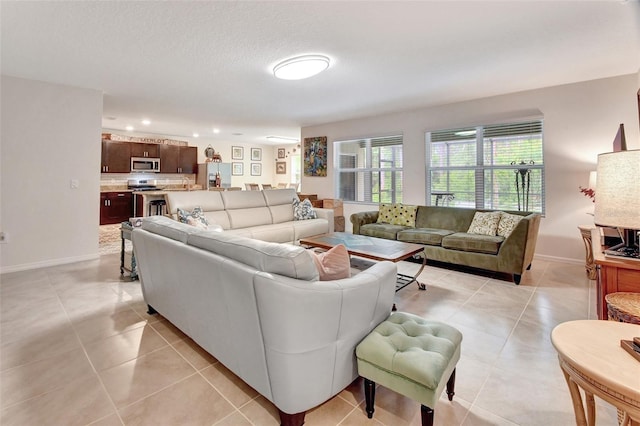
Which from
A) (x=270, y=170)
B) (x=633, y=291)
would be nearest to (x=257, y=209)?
(x=633, y=291)

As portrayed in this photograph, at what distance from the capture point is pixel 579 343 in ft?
3.49

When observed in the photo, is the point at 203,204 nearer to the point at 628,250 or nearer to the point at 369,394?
the point at 369,394

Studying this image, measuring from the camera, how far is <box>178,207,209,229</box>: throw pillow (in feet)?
11.7

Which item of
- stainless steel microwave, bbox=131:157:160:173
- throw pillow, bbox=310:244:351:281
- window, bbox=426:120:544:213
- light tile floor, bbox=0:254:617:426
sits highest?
stainless steel microwave, bbox=131:157:160:173

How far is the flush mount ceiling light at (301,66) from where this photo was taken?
3.20 metres

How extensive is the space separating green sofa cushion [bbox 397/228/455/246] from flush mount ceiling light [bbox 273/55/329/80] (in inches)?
96.2

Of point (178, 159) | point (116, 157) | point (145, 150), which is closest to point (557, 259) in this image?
point (178, 159)

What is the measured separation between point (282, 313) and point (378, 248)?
2.19 meters

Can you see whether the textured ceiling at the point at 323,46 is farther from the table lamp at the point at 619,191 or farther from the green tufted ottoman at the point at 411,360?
the green tufted ottoman at the point at 411,360

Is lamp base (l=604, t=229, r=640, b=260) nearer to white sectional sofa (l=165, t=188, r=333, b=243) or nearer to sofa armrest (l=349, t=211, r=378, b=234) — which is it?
sofa armrest (l=349, t=211, r=378, b=234)

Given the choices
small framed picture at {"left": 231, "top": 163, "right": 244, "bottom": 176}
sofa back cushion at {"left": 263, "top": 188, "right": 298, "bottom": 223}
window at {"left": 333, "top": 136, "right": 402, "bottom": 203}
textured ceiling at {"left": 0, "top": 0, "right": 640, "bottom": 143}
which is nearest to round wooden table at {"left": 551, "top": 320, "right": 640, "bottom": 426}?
textured ceiling at {"left": 0, "top": 0, "right": 640, "bottom": 143}

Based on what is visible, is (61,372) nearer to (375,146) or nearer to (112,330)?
(112,330)

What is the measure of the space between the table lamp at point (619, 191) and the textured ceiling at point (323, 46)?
170 cm

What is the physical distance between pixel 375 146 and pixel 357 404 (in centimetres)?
550
